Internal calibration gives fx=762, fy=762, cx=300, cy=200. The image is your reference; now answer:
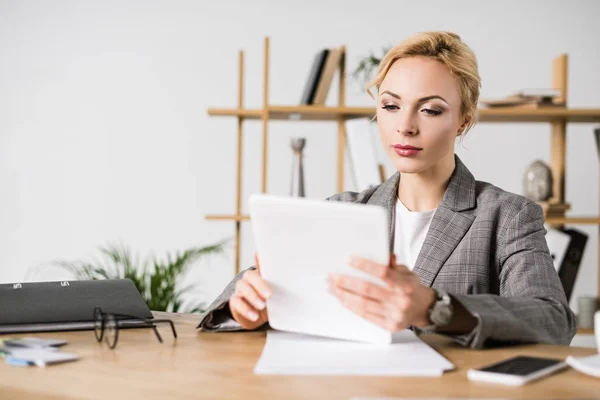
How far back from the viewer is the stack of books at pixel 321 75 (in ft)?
11.0

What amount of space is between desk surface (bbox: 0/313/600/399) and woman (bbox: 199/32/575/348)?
151 millimetres

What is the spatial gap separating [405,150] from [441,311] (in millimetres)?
510

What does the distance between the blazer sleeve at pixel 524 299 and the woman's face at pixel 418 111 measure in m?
0.23

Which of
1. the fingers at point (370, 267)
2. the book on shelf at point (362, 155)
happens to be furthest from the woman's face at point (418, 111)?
the book on shelf at point (362, 155)

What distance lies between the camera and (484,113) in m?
3.39

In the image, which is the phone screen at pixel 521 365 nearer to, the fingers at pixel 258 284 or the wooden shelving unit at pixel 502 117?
the fingers at pixel 258 284

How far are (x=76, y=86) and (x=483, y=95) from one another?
229cm

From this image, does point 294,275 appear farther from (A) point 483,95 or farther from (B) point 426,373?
(A) point 483,95

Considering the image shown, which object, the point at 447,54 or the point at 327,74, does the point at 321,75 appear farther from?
the point at 447,54

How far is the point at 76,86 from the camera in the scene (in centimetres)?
434

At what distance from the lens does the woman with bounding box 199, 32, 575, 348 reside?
1353mm

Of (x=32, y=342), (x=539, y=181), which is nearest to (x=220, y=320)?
(x=32, y=342)

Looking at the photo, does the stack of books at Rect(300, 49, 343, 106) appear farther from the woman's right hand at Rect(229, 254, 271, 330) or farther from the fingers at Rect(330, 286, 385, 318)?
the fingers at Rect(330, 286, 385, 318)

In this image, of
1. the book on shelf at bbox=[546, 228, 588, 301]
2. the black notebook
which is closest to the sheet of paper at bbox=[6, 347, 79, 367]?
the black notebook
